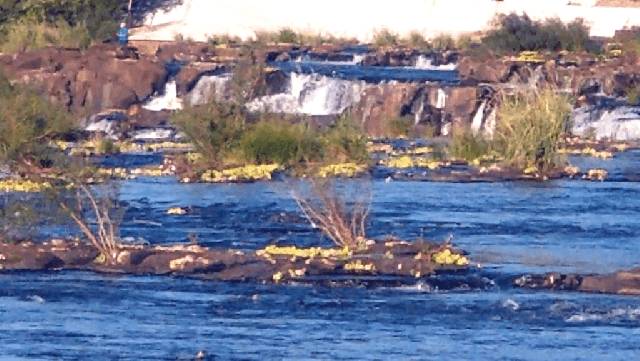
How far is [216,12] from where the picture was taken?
9438 cm

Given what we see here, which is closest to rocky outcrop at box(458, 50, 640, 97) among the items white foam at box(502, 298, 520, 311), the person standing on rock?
the person standing on rock

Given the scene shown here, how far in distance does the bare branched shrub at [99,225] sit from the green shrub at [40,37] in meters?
39.7

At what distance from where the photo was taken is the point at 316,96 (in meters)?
61.6

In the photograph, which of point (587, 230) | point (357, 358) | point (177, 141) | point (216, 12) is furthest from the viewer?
point (216, 12)

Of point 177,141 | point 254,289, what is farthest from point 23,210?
point 177,141

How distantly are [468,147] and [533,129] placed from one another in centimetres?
371

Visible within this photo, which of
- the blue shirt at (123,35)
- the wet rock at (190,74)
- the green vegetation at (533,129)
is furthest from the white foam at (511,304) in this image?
the blue shirt at (123,35)

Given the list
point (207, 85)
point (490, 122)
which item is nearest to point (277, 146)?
point (490, 122)

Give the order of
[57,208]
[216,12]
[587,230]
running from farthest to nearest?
[216,12], [587,230], [57,208]

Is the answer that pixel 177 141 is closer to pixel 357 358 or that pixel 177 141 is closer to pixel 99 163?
pixel 99 163

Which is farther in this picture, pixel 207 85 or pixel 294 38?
pixel 294 38

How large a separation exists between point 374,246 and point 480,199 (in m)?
8.93

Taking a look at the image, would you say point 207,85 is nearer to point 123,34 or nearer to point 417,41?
point 417,41

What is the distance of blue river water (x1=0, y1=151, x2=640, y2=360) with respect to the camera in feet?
74.8
